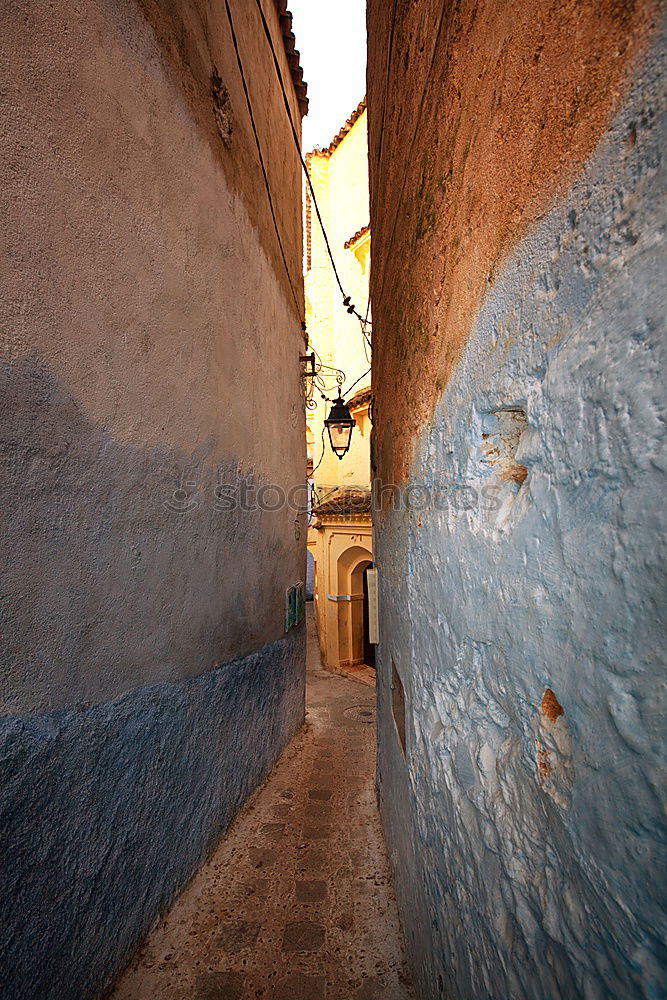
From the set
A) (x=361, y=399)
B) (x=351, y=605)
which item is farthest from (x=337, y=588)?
(x=361, y=399)

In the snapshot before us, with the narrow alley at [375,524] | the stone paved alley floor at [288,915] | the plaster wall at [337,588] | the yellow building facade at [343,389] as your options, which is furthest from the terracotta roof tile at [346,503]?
the stone paved alley floor at [288,915]

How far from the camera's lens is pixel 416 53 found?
2348mm

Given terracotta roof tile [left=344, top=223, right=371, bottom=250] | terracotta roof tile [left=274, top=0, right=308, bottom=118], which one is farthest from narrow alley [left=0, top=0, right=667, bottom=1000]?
terracotta roof tile [left=344, top=223, right=371, bottom=250]

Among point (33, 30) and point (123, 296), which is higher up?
point (33, 30)

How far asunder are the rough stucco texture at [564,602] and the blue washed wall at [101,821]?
62.2 inches

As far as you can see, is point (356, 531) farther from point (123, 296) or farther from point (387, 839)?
point (123, 296)

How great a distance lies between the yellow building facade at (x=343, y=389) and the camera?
1207 cm

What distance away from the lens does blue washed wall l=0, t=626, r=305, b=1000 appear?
6.07 ft

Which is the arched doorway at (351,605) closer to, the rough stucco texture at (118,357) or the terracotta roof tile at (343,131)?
the rough stucco texture at (118,357)

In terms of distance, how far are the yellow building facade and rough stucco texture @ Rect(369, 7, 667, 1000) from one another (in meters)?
9.58

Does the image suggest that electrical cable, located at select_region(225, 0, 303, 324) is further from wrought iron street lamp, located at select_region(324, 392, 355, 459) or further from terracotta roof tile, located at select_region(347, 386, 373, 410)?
terracotta roof tile, located at select_region(347, 386, 373, 410)

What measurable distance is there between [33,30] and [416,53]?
1.67 m

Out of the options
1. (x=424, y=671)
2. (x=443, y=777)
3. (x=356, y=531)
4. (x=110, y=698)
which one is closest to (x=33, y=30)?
(x=110, y=698)

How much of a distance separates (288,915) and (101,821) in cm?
148
